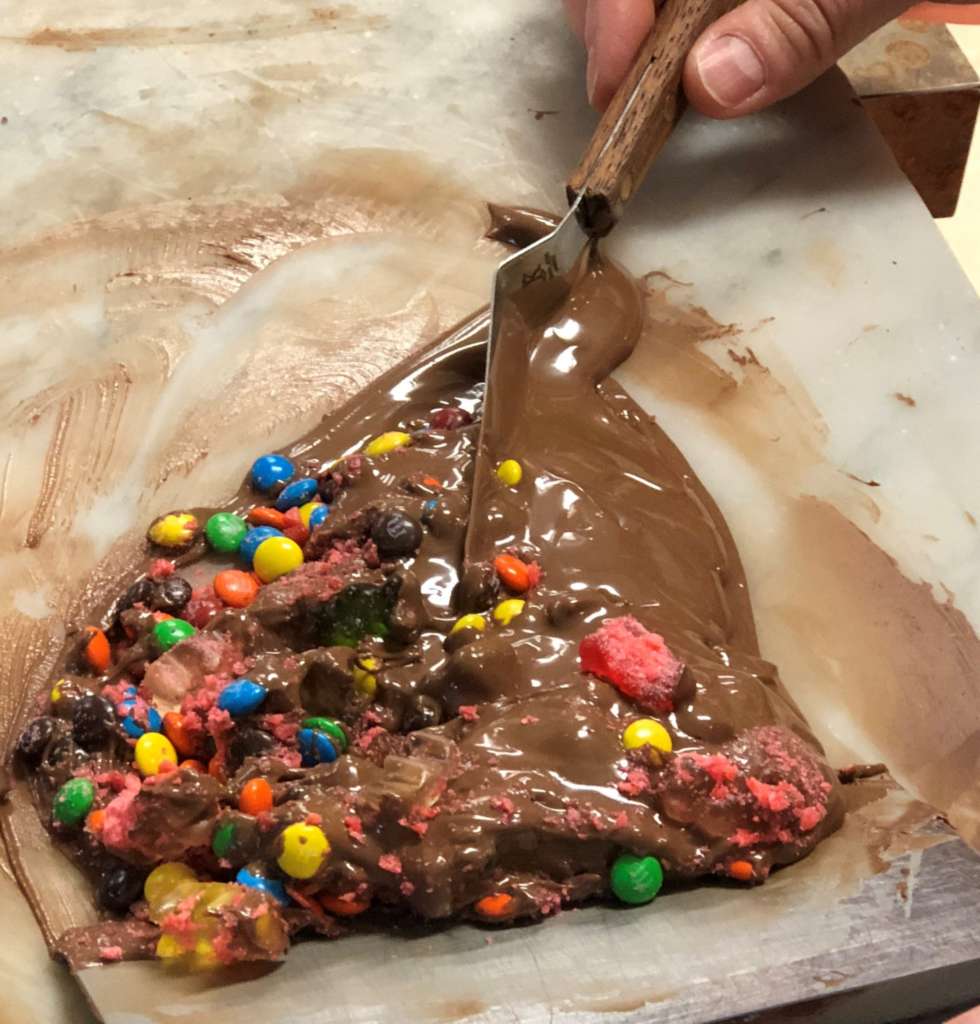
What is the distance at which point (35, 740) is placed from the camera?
1.64 meters

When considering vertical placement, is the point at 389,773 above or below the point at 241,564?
above

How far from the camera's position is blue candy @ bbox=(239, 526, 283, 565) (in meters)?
1.85

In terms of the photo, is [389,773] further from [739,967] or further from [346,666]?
[739,967]

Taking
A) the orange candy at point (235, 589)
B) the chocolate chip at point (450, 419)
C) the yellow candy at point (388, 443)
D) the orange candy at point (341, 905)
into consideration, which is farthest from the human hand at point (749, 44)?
the orange candy at point (341, 905)

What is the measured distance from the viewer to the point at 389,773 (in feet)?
4.72

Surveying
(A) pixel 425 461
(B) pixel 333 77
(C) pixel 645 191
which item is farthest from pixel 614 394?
(B) pixel 333 77

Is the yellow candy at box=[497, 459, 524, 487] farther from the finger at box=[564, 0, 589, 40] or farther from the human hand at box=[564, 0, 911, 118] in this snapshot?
the finger at box=[564, 0, 589, 40]

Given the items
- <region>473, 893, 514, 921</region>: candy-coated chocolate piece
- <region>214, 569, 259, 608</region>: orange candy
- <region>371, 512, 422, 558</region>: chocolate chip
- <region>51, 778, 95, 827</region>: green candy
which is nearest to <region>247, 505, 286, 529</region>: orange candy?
<region>214, 569, 259, 608</region>: orange candy

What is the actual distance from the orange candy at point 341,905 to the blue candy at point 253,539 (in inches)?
23.9

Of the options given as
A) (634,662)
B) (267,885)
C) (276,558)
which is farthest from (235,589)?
(634,662)

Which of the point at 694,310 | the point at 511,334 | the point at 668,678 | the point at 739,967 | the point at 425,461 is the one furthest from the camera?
the point at 694,310

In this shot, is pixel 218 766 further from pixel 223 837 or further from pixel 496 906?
pixel 496 906

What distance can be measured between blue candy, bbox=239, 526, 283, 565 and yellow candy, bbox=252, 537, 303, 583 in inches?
1.2

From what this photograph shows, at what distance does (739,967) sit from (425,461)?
899mm
